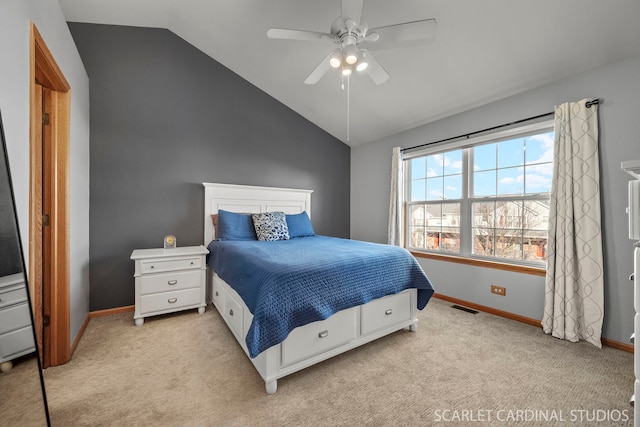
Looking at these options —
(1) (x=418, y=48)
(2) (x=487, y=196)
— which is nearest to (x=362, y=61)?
(1) (x=418, y=48)

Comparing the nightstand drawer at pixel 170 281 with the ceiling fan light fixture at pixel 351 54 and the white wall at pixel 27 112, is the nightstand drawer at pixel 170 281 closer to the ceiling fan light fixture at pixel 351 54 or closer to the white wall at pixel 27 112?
the white wall at pixel 27 112

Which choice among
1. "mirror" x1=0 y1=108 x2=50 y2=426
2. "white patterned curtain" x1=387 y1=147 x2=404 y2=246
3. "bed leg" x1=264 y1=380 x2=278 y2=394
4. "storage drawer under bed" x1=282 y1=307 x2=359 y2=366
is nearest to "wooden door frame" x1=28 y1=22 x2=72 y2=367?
"mirror" x1=0 y1=108 x2=50 y2=426

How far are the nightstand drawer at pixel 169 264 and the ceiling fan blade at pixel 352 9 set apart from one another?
2492mm

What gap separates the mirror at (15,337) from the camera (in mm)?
822

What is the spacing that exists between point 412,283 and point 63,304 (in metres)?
2.68

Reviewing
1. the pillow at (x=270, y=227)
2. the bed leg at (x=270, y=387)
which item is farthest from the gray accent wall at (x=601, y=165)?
the bed leg at (x=270, y=387)

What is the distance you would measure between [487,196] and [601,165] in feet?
3.04

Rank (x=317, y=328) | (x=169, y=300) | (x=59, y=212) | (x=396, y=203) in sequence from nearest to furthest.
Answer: (x=317, y=328) < (x=59, y=212) < (x=169, y=300) < (x=396, y=203)

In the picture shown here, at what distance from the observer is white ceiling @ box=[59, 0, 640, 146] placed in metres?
1.91

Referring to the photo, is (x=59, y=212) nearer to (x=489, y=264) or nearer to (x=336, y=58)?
(x=336, y=58)

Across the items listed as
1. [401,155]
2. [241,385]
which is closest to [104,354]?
[241,385]

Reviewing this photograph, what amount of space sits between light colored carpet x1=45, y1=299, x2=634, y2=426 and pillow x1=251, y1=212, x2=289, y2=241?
3.70 ft

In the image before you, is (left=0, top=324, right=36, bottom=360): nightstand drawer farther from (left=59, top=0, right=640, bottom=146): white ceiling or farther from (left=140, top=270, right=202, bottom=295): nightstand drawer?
(left=59, top=0, right=640, bottom=146): white ceiling

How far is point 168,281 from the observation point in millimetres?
2561
